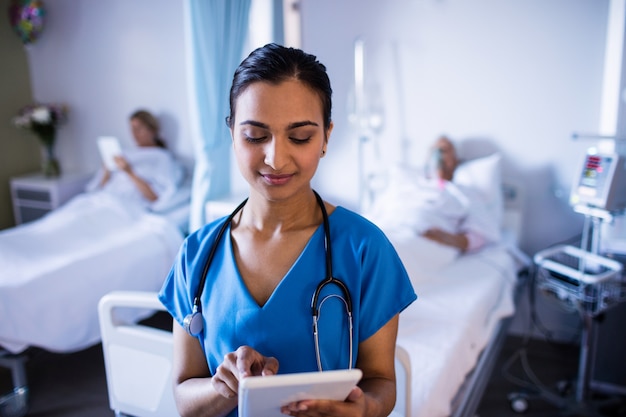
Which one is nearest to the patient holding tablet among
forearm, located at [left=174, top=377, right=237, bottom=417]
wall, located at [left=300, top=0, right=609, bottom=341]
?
wall, located at [left=300, top=0, right=609, bottom=341]

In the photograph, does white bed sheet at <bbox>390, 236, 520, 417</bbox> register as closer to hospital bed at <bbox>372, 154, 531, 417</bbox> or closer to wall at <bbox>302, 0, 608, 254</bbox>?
hospital bed at <bbox>372, 154, 531, 417</bbox>

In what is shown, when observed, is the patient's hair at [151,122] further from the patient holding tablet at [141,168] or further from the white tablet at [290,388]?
the white tablet at [290,388]

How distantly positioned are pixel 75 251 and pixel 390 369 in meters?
2.13

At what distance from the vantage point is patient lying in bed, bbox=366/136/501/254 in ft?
7.90

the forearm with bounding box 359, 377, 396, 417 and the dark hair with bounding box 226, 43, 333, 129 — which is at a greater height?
the dark hair with bounding box 226, 43, 333, 129

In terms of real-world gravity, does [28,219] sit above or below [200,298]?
below

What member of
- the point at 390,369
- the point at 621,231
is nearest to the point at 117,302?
the point at 390,369

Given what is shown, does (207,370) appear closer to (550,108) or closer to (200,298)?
(200,298)

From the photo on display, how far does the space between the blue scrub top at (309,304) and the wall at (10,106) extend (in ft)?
Answer: 11.7

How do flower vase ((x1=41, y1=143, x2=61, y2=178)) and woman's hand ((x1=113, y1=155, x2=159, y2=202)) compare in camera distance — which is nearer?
woman's hand ((x1=113, y1=155, x2=159, y2=202))

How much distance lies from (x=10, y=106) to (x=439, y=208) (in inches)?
126

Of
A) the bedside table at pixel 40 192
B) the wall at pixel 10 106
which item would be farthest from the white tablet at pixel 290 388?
the wall at pixel 10 106

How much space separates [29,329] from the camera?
6.84ft

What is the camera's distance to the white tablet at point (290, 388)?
0.68 metres
